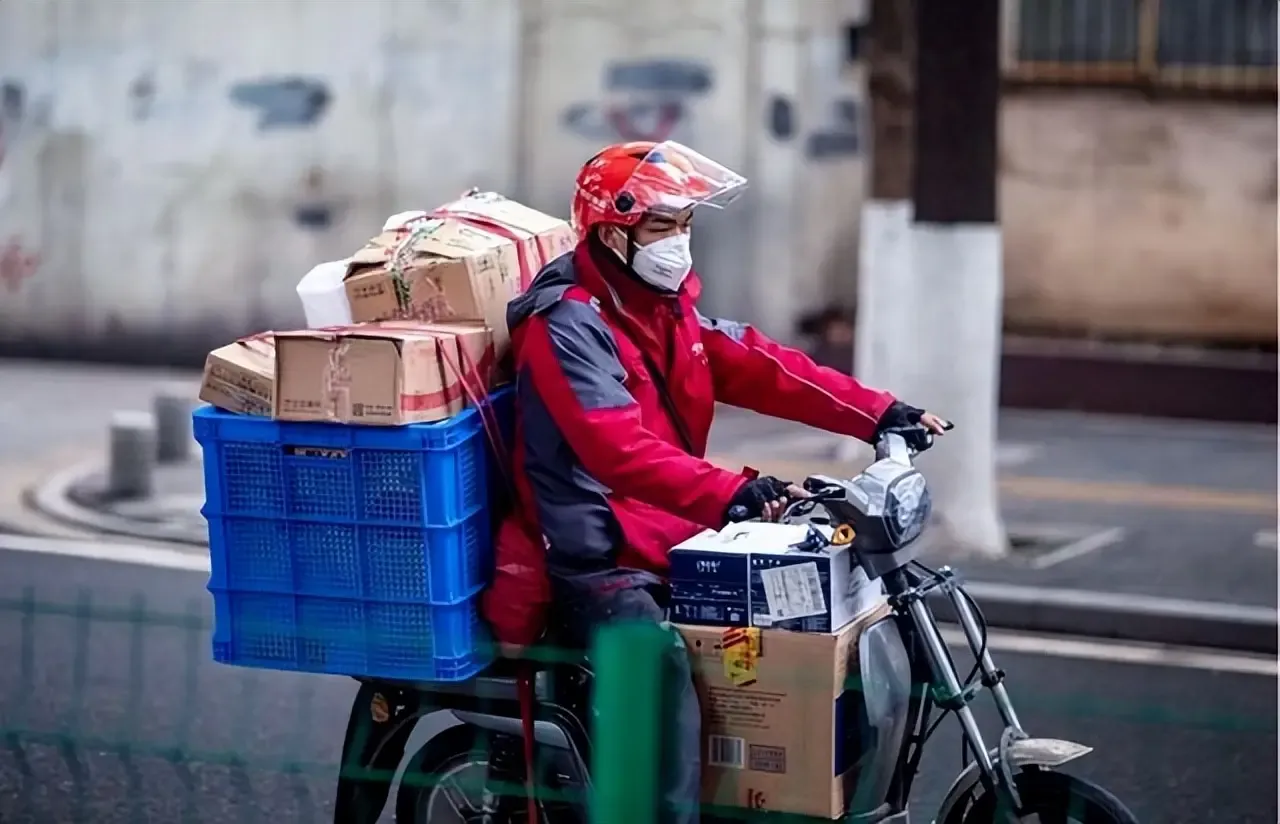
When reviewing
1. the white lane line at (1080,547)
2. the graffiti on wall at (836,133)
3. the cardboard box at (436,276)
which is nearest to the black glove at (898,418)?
the cardboard box at (436,276)

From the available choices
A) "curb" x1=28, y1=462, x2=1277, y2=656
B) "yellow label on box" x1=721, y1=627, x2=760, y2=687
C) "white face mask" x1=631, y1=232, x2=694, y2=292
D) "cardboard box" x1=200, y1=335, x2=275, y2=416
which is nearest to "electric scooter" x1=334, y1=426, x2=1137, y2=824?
"yellow label on box" x1=721, y1=627, x2=760, y2=687

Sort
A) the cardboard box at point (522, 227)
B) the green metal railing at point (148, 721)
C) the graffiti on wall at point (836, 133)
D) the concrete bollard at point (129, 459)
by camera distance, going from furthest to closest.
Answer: the graffiti on wall at point (836, 133) < the concrete bollard at point (129, 459) < the green metal railing at point (148, 721) < the cardboard box at point (522, 227)

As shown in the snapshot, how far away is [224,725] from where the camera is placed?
651 centimetres

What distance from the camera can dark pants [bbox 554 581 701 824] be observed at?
388cm

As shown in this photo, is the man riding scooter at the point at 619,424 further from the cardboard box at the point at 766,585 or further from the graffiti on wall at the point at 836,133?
the graffiti on wall at the point at 836,133

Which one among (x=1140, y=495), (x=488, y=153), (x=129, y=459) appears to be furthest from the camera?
(x=488, y=153)

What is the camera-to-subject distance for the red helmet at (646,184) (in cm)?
412

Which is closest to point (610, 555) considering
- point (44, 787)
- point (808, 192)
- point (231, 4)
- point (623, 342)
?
point (623, 342)

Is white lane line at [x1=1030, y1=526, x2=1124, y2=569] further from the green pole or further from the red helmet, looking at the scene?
the green pole

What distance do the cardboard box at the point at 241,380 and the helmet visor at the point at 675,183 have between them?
81cm

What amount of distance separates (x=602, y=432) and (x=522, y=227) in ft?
2.65

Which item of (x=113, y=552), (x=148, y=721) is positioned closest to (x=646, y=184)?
(x=148, y=721)

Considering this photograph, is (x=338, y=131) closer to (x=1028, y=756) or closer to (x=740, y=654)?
(x=740, y=654)

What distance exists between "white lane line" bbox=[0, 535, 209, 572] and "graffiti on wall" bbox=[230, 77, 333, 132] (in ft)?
16.3
